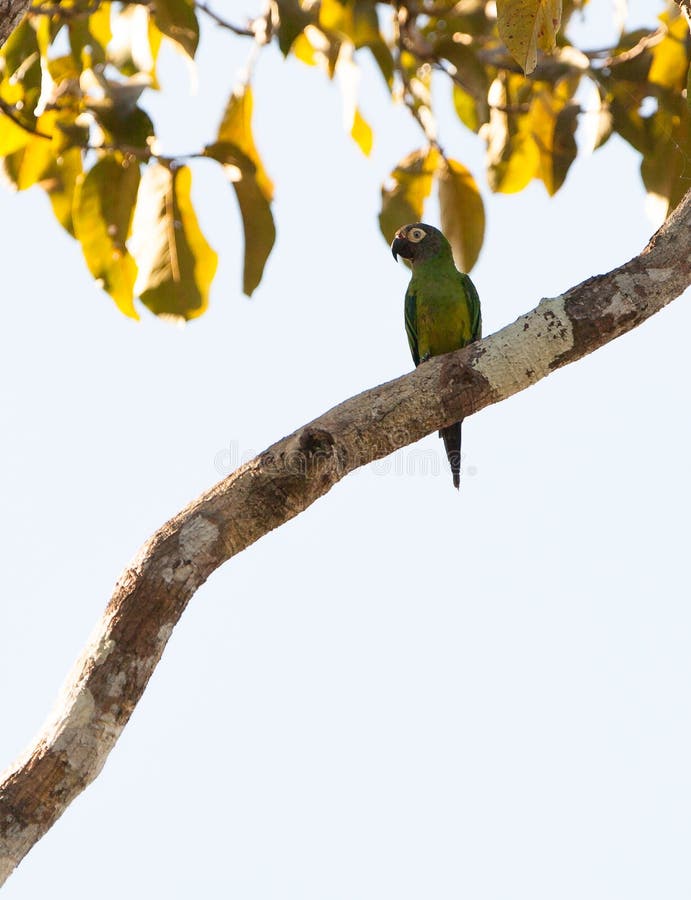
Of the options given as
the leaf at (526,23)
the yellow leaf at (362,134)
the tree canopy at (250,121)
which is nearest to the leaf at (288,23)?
the tree canopy at (250,121)

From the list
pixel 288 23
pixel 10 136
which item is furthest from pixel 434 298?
pixel 10 136

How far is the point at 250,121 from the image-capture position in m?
5.02

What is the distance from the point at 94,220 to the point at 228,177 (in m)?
0.64

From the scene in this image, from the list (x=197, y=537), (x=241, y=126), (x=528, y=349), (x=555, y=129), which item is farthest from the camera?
(x=555, y=129)

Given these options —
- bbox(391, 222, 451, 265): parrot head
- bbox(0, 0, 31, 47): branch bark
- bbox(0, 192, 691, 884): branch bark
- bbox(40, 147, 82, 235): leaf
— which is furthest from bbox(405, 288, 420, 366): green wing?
bbox(0, 0, 31, 47): branch bark

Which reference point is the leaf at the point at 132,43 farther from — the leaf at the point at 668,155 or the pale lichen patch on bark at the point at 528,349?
the pale lichen patch on bark at the point at 528,349

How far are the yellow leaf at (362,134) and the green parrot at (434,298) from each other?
0.47 metres

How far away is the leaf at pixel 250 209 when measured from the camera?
187 inches

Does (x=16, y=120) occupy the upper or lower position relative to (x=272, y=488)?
upper

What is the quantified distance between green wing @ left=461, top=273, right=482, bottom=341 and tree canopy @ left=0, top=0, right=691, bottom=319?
0.21 m

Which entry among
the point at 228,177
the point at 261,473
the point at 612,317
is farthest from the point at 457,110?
the point at 261,473

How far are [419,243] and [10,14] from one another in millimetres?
3466

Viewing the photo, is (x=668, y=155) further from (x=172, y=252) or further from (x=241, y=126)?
(x=172, y=252)

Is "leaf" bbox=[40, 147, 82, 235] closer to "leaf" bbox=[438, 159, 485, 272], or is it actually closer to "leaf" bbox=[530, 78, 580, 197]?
"leaf" bbox=[438, 159, 485, 272]
